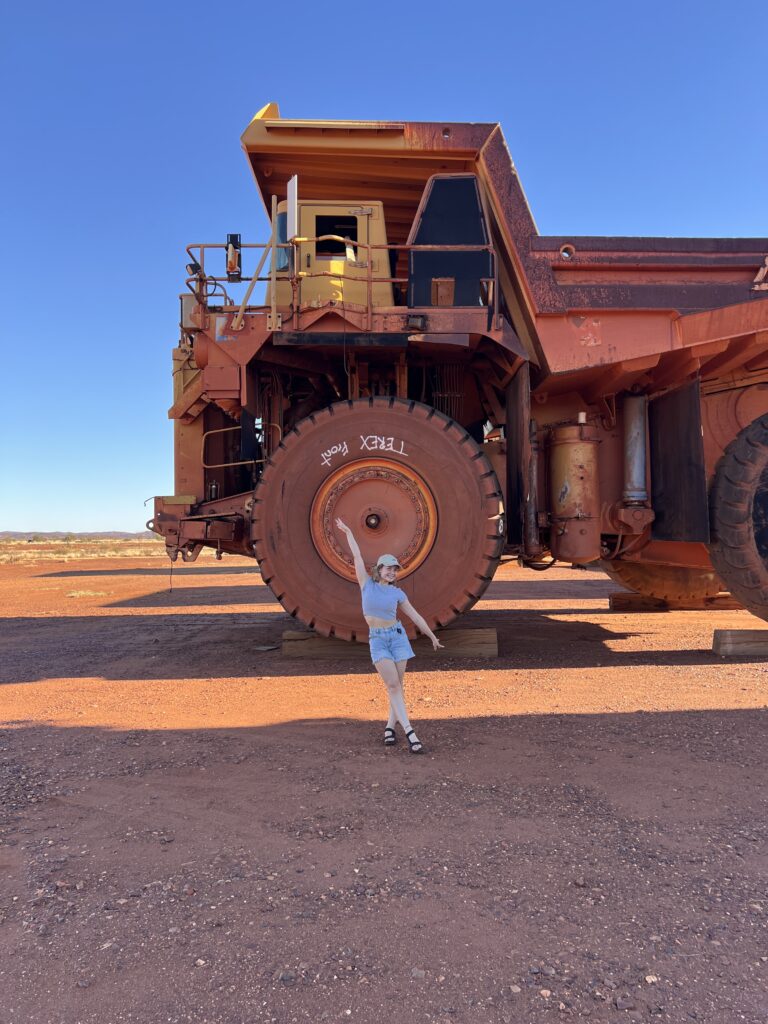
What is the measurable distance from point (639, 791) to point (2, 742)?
162 inches

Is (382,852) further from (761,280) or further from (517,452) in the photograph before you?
(761,280)

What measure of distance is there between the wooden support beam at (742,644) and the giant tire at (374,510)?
8.92 ft

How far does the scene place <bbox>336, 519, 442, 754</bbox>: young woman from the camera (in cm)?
415

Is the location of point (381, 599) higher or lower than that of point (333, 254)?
lower

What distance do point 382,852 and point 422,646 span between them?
4243mm

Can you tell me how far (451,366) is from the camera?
7.98 metres

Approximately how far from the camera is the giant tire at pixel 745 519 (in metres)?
6.83

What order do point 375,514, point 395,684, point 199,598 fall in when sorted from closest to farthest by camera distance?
1. point 395,684
2. point 375,514
3. point 199,598

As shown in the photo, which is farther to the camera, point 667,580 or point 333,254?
point 667,580

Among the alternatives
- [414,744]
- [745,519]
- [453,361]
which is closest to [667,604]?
[745,519]

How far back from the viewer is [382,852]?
2822 millimetres

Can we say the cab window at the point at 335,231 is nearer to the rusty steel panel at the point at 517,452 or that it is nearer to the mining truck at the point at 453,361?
the mining truck at the point at 453,361

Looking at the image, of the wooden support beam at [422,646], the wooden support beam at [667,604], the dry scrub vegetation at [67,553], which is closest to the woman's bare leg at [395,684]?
the wooden support beam at [422,646]

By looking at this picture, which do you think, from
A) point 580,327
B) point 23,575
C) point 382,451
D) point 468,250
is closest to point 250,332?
point 382,451
